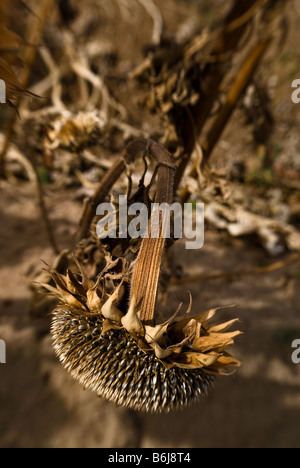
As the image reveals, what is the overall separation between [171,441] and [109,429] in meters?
0.38

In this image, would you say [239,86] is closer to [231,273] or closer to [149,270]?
[231,273]

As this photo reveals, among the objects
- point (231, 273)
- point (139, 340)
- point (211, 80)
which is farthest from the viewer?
point (231, 273)

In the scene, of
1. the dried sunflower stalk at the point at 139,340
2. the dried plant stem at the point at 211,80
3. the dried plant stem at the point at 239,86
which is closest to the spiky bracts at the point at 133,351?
the dried sunflower stalk at the point at 139,340

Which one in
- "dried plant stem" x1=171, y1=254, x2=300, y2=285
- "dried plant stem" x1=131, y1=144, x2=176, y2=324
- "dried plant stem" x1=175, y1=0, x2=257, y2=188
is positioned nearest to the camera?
"dried plant stem" x1=131, y1=144, x2=176, y2=324

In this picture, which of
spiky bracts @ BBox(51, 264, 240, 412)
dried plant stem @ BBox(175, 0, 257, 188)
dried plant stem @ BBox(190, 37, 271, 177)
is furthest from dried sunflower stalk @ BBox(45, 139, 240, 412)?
dried plant stem @ BBox(190, 37, 271, 177)

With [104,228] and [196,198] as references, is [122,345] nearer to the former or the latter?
[104,228]

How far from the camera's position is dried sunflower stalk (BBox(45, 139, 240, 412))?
37.1 inches

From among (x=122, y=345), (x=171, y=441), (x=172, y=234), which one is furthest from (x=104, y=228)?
(x=171, y=441)

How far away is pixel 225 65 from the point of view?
166 cm

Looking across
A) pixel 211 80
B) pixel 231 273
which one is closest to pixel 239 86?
pixel 211 80

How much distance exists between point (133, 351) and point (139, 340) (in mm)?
55

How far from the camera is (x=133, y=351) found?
3.20ft

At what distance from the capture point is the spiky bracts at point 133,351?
951 millimetres

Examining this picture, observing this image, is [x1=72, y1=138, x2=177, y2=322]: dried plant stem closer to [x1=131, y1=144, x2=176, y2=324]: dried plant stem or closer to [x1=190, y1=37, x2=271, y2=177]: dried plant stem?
[x1=131, y1=144, x2=176, y2=324]: dried plant stem
